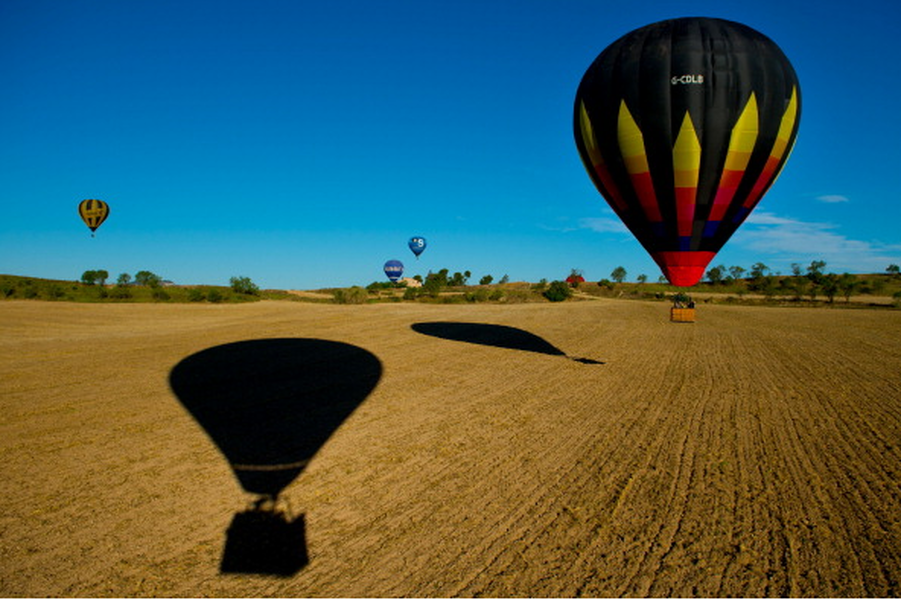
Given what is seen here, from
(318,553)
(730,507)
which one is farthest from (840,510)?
(318,553)

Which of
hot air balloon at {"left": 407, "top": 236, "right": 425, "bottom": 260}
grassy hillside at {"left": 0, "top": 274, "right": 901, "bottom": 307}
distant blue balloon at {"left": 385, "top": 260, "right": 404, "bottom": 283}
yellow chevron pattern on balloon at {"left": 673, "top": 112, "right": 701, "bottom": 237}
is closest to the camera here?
yellow chevron pattern on balloon at {"left": 673, "top": 112, "right": 701, "bottom": 237}

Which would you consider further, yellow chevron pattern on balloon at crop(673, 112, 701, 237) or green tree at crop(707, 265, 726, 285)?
green tree at crop(707, 265, 726, 285)

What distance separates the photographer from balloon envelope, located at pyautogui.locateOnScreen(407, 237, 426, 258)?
78500 mm

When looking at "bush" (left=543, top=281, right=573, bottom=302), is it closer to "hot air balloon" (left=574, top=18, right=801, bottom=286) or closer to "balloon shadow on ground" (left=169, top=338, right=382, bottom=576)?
"balloon shadow on ground" (left=169, top=338, right=382, bottom=576)

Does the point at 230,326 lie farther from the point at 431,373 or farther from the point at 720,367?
the point at 720,367

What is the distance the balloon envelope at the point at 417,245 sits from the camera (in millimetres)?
78500

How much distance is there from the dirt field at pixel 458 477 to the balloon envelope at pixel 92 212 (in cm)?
2934

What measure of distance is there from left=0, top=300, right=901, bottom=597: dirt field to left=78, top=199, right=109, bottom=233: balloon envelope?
96.3ft

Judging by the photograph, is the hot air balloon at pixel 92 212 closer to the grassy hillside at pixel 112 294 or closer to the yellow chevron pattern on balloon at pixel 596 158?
the grassy hillside at pixel 112 294

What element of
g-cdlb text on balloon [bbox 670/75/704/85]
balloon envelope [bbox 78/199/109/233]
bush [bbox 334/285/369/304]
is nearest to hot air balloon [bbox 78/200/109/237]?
balloon envelope [bbox 78/199/109/233]

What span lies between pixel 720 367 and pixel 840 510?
9.68m

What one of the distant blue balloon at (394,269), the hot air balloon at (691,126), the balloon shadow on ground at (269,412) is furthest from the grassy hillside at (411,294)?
the balloon shadow on ground at (269,412)

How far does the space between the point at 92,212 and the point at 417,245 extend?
1913 inches

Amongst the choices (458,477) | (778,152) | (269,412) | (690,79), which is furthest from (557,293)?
(458,477)
